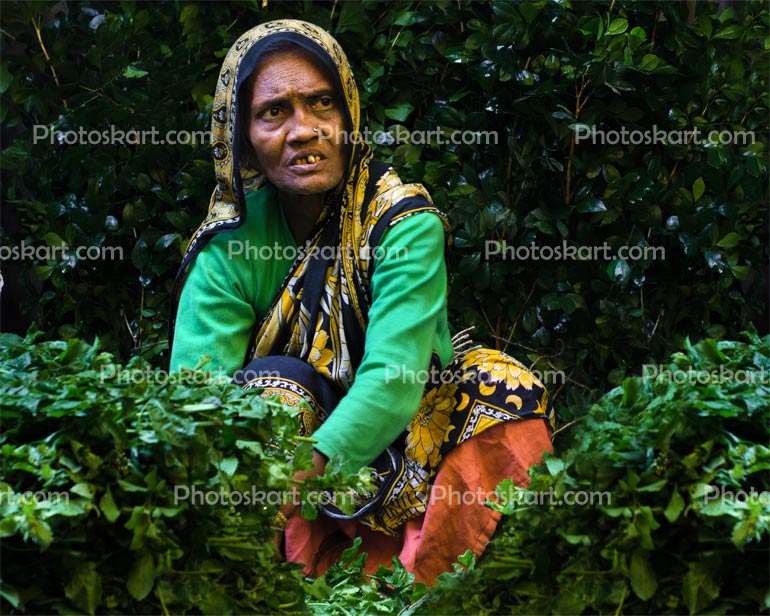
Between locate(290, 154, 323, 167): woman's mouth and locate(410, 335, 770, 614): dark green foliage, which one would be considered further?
locate(290, 154, 323, 167): woman's mouth

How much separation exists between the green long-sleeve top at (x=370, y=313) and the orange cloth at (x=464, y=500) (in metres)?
0.23

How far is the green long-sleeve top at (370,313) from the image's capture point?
2.69m

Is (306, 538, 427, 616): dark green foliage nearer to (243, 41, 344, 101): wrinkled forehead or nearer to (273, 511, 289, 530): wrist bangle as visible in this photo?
(273, 511, 289, 530): wrist bangle

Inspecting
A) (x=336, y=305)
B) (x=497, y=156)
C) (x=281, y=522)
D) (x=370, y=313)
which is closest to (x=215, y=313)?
(x=336, y=305)

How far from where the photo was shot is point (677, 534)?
2078 mm

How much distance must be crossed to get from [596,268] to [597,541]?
6.17 ft

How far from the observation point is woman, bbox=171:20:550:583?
2896mm

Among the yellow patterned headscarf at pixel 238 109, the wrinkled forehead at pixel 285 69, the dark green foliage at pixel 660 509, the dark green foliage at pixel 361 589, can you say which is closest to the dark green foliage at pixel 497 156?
the yellow patterned headscarf at pixel 238 109

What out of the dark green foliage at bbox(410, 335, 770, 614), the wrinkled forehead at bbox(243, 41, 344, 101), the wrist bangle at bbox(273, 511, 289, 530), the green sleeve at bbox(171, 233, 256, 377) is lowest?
the wrist bangle at bbox(273, 511, 289, 530)

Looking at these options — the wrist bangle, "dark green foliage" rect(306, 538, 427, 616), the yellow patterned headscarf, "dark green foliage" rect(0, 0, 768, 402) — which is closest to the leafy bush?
the wrist bangle

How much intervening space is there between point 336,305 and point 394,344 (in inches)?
11.6

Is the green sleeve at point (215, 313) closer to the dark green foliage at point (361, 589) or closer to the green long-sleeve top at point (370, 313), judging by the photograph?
the green long-sleeve top at point (370, 313)

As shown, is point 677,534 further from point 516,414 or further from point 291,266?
point 291,266

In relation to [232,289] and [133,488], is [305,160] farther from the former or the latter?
[133,488]
